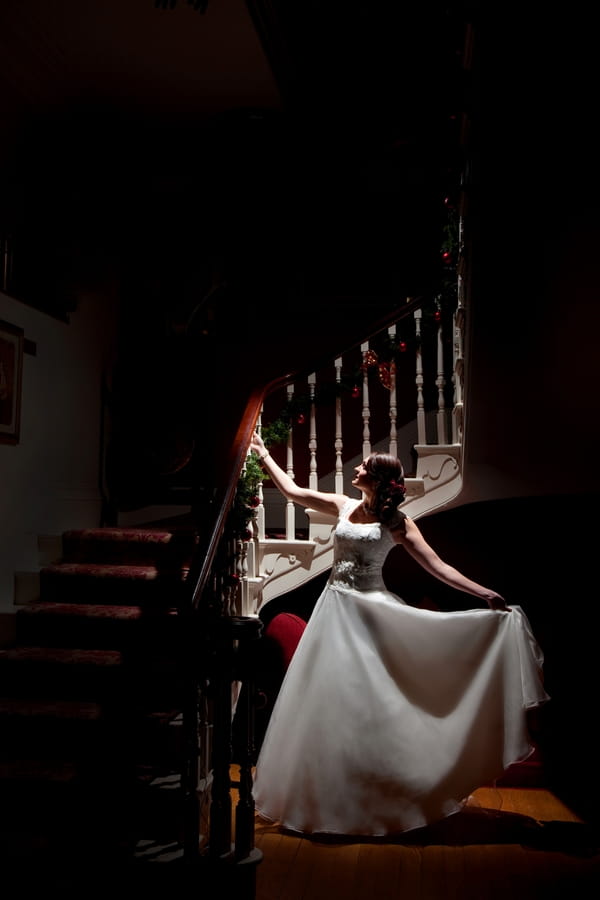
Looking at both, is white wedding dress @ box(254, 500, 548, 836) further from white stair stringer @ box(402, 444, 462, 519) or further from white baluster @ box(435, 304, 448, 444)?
white baluster @ box(435, 304, 448, 444)

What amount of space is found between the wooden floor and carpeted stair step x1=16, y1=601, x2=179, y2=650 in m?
1.08

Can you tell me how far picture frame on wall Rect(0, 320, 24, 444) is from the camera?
166 inches

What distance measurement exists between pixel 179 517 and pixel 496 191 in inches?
142

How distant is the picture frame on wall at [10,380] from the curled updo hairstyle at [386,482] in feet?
7.43

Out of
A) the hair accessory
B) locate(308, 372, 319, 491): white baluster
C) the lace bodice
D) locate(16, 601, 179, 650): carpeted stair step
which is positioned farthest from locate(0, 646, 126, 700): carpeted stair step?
the hair accessory

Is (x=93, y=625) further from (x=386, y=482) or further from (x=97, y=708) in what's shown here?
(x=386, y=482)

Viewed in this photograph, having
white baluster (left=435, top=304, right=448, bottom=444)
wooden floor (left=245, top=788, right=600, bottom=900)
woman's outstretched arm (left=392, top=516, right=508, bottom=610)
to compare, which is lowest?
wooden floor (left=245, top=788, right=600, bottom=900)

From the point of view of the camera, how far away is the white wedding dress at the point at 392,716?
306 cm

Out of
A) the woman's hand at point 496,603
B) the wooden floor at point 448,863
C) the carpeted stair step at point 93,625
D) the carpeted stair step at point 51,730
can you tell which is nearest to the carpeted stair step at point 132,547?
the carpeted stair step at point 93,625

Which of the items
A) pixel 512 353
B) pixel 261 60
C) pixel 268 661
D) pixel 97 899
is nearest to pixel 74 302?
pixel 261 60

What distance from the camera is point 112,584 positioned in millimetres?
3947

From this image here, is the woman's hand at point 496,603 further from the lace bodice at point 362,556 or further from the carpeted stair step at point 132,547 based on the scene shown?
the carpeted stair step at point 132,547

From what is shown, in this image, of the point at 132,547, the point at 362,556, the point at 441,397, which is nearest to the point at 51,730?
the point at 132,547

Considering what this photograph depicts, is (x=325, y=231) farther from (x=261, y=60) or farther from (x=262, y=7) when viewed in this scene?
(x=262, y=7)
